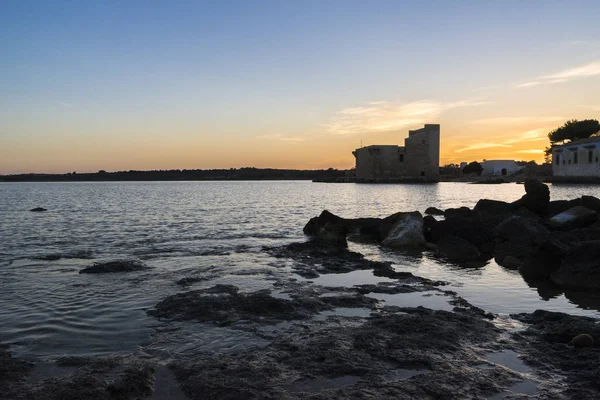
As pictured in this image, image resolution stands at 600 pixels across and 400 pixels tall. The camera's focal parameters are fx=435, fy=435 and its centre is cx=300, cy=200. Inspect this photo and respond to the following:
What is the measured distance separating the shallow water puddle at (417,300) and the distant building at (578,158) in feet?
201

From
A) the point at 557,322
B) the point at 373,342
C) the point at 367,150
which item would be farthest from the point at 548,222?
the point at 367,150

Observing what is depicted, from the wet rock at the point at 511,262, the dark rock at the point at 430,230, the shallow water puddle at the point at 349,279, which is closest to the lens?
the shallow water puddle at the point at 349,279

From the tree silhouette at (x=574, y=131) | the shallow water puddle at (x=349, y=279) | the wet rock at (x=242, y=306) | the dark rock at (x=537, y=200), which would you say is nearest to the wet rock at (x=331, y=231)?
the shallow water puddle at (x=349, y=279)

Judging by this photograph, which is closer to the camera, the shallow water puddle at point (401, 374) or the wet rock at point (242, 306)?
the shallow water puddle at point (401, 374)

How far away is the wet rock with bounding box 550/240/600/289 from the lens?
7.98 m

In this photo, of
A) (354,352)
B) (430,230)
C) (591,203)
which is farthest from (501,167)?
→ (354,352)

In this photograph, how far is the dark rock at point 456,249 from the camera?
11523 mm

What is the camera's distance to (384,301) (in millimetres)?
7027

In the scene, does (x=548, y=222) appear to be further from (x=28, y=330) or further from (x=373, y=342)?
(x=28, y=330)

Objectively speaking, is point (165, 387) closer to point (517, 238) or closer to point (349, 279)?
point (349, 279)

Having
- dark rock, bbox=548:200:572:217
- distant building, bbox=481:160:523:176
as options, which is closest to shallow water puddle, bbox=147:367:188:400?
dark rock, bbox=548:200:572:217

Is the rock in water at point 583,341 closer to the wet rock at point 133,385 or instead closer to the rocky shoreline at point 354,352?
the rocky shoreline at point 354,352

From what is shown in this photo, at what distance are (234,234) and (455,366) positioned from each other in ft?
43.3

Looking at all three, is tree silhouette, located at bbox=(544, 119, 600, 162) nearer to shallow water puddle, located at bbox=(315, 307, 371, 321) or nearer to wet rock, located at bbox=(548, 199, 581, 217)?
wet rock, located at bbox=(548, 199, 581, 217)
